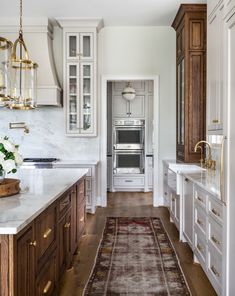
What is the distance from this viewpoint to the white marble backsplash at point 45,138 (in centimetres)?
564

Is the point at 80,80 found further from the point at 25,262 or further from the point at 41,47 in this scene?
the point at 25,262

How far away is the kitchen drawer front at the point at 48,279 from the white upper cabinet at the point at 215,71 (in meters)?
1.64

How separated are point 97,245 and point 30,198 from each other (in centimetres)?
187

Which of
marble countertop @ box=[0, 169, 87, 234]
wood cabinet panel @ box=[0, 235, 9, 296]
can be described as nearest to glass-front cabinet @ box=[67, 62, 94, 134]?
marble countertop @ box=[0, 169, 87, 234]

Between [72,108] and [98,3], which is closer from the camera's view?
[98,3]

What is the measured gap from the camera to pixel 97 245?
146 inches

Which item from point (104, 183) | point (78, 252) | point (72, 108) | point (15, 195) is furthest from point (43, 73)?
point (15, 195)

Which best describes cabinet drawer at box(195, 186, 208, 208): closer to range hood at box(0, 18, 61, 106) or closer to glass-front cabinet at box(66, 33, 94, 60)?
range hood at box(0, 18, 61, 106)

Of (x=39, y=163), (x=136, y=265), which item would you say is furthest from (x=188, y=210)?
(x=39, y=163)

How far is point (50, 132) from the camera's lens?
18.6ft

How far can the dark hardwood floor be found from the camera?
2689mm

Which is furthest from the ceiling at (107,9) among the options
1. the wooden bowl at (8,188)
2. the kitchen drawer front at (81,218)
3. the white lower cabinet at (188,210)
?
the wooden bowl at (8,188)

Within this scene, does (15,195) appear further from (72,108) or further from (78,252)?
(72,108)

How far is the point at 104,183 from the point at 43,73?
2067 mm
